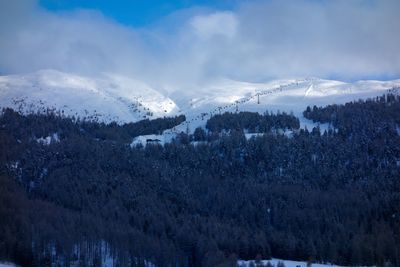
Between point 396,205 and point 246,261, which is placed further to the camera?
point 396,205

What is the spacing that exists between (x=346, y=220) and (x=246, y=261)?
4313 cm

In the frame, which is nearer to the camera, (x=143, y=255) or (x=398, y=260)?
(x=398, y=260)

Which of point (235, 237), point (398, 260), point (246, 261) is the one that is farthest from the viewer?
point (235, 237)

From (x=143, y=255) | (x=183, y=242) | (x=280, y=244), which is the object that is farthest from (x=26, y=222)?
(x=280, y=244)

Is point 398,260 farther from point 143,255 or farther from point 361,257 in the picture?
point 143,255

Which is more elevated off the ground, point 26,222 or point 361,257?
point 26,222

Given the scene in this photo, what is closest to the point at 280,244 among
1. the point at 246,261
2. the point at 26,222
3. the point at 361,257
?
the point at 246,261

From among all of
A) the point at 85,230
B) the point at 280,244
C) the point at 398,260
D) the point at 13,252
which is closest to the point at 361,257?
the point at 398,260

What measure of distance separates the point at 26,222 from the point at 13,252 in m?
16.6

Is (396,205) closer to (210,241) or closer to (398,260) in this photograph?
(398,260)

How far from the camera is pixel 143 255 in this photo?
588 ft

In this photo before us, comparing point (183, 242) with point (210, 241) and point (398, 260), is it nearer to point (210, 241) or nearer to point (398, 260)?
point (210, 241)

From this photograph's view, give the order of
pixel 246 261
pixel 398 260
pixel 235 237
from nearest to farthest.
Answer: pixel 398 260 → pixel 246 261 → pixel 235 237

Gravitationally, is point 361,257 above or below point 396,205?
below
